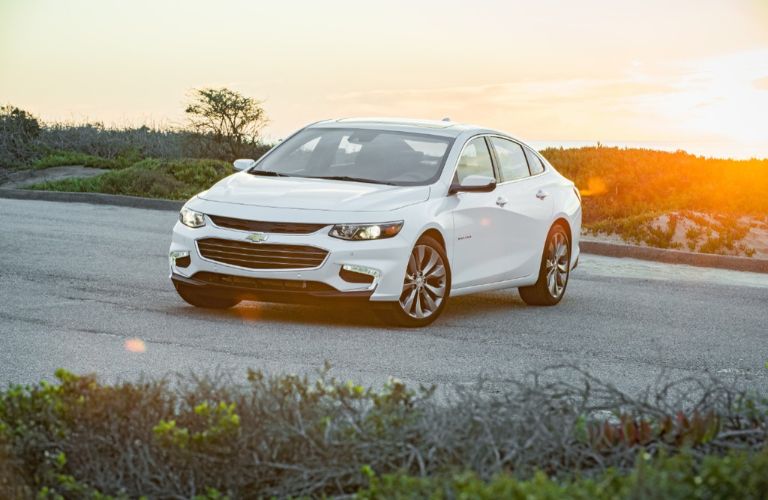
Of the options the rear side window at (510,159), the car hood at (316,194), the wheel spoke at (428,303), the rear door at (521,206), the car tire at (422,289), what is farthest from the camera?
the rear side window at (510,159)

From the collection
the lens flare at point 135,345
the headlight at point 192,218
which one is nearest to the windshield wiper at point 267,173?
the headlight at point 192,218

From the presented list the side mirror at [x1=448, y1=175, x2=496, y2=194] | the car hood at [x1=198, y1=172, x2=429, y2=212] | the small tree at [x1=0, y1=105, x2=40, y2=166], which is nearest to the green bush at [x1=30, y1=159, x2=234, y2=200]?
the small tree at [x1=0, y1=105, x2=40, y2=166]

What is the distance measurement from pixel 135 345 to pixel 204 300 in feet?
6.41

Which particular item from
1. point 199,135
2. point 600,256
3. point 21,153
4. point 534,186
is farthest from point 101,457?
point 21,153

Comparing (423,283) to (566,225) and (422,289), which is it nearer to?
(422,289)

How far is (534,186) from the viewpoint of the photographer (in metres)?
12.7

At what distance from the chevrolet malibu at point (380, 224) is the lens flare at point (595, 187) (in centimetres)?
1488

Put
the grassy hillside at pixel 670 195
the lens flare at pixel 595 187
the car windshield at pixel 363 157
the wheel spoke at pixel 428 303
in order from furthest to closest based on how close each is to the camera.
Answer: the lens flare at pixel 595 187
the grassy hillside at pixel 670 195
the car windshield at pixel 363 157
the wheel spoke at pixel 428 303

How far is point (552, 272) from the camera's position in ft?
42.2

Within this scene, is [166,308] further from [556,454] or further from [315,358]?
[556,454]

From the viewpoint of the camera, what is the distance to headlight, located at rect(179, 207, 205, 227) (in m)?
10.7

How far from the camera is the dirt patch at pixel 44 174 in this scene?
3068cm

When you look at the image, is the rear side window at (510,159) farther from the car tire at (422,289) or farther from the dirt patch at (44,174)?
the dirt patch at (44,174)

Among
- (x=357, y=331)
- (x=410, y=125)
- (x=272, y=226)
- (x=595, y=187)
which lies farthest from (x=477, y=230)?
(x=595, y=187)
